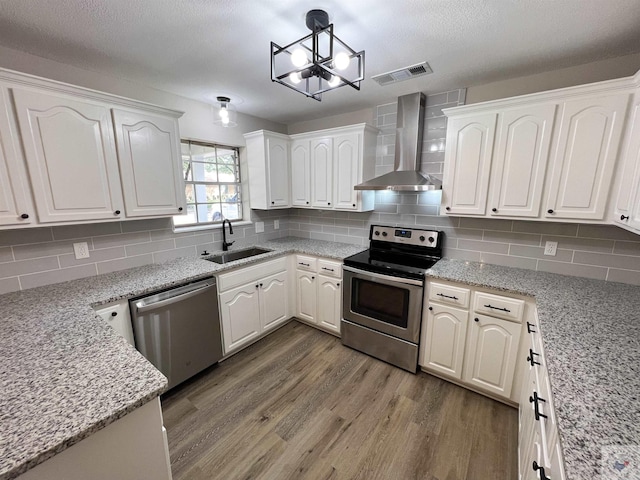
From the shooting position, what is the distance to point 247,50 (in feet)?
5.48

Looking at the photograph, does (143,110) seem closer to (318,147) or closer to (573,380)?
(318,147)

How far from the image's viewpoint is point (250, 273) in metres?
2.53

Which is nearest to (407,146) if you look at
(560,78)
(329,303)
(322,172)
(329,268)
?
(322,172)

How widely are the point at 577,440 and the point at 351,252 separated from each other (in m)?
2.15

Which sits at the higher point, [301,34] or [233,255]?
[301,34]

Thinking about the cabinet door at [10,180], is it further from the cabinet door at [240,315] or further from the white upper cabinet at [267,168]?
the white upper cabinet at [267,168]

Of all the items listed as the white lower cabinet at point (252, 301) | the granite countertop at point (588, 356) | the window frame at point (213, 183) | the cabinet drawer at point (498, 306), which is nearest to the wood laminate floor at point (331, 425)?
the white lower cabinet at point (252, 301)

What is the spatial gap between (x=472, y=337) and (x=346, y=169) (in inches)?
74.1

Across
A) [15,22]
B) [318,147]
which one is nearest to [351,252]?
[318,147]

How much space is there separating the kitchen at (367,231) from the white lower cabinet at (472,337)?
0.21 meters

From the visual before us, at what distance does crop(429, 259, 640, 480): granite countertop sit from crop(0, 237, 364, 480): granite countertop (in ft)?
4.17

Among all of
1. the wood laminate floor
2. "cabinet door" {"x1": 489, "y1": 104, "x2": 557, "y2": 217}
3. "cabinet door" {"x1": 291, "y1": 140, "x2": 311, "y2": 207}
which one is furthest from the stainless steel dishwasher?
"cabinet door" {"x1": 489, "y1": 104, "x2": 557, "y2": 217}

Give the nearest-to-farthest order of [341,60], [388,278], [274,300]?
[341,60]
[388,278]
[274,300]

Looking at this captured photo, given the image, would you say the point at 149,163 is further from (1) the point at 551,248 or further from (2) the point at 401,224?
(1) the point at 551,248
